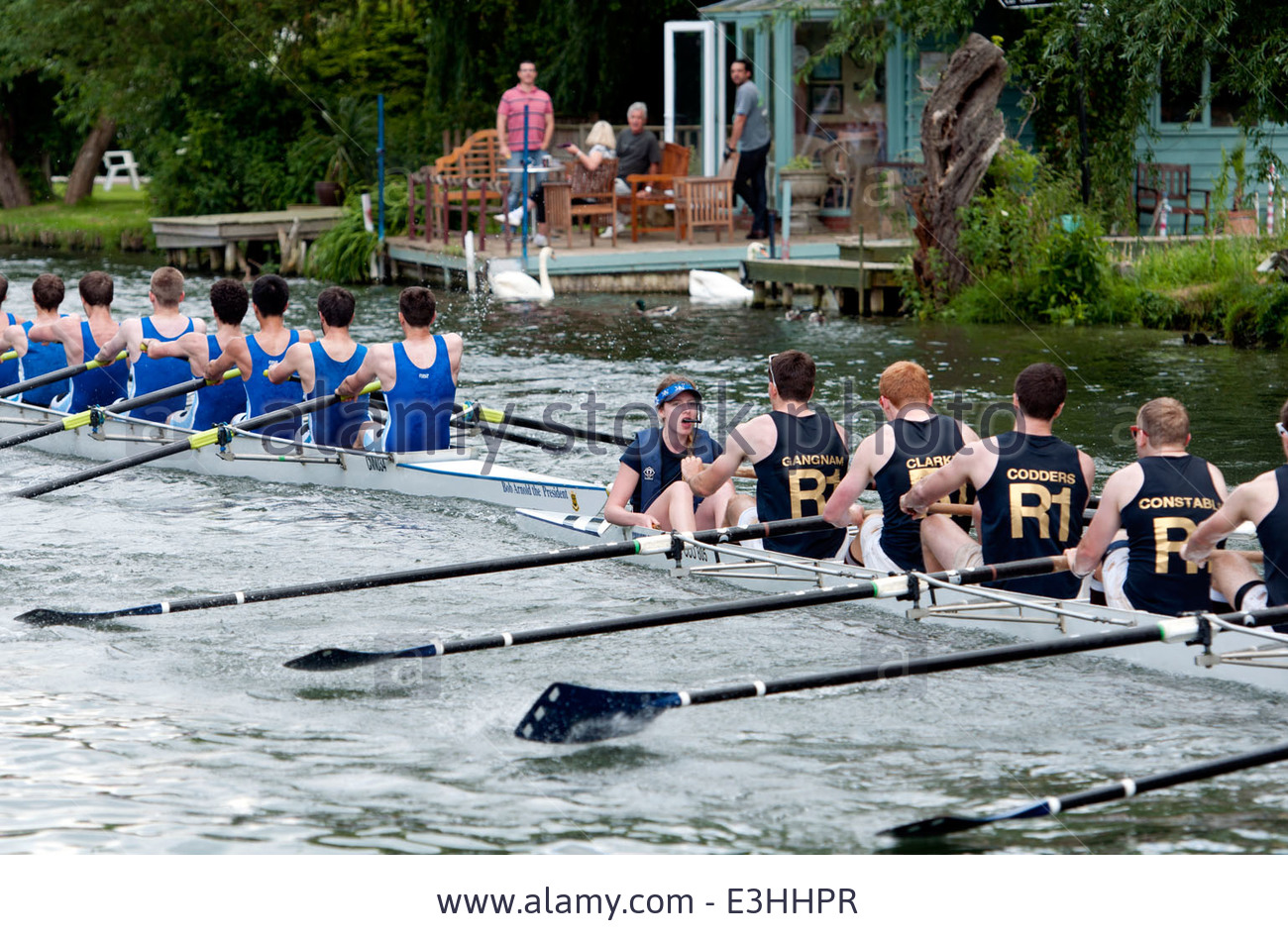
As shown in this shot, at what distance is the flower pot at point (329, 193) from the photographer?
2848cm

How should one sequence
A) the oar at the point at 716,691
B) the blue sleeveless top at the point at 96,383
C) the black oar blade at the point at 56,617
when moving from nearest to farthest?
1. the oar at the point at 716,691
2. the black oar blade at the point at 56,617
3. the blue sleeveless top at the point at 96,383

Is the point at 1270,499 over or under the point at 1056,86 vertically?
under

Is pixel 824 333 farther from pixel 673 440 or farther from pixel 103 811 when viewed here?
pixel 103 811

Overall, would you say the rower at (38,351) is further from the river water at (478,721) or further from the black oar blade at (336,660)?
the black oar blade at (336,660)

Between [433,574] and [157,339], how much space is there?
5.04m

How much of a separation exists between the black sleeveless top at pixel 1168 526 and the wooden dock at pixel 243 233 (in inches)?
833

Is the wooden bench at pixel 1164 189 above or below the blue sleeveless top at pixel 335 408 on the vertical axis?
above

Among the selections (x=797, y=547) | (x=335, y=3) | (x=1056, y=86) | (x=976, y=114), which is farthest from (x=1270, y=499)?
(x=335, y=3)

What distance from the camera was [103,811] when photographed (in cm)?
580

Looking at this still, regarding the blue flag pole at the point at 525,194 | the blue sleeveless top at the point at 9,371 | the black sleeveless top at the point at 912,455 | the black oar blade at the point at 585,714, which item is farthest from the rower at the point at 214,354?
the blue flag pole at the point at 525,194

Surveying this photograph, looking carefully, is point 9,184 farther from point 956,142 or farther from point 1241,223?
point 1241,223

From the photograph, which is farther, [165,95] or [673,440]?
[165,95]

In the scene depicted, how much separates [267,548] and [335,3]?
69.7ft

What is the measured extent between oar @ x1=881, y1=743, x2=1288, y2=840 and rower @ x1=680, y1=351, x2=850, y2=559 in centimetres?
287
